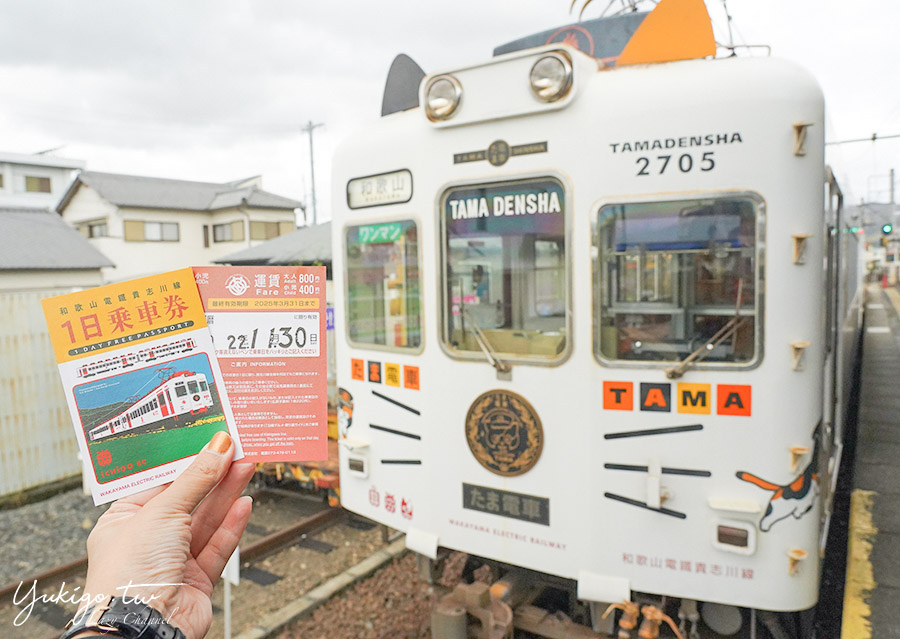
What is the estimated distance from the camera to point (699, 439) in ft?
9.07

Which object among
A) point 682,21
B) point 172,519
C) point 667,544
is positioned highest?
point 682,21

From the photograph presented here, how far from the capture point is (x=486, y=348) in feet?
10.5

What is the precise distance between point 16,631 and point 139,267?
21.7 meters

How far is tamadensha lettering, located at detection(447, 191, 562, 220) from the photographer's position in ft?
9.86

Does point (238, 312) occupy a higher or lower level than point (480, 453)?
higher

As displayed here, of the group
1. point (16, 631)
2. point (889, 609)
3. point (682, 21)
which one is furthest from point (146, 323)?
point (16, 631)

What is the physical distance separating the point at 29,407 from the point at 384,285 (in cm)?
591

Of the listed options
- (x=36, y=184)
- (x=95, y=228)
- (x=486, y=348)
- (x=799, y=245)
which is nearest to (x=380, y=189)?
(x=486, y=348)

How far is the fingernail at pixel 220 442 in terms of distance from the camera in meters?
1.46

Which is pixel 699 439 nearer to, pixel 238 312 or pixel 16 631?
pixel 238 312

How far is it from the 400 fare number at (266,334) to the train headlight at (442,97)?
196 cm

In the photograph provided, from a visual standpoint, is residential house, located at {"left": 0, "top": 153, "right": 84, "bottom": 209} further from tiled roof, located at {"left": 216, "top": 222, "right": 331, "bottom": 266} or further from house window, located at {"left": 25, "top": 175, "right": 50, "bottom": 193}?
tiled roof, located at {"left": 216, "top": 222, "right": 331, "bottom": 266}

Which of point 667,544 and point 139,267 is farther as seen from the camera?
point 139,267

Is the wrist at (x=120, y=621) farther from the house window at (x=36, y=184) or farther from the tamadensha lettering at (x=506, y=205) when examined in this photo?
the house window at (x=36, y=184)
